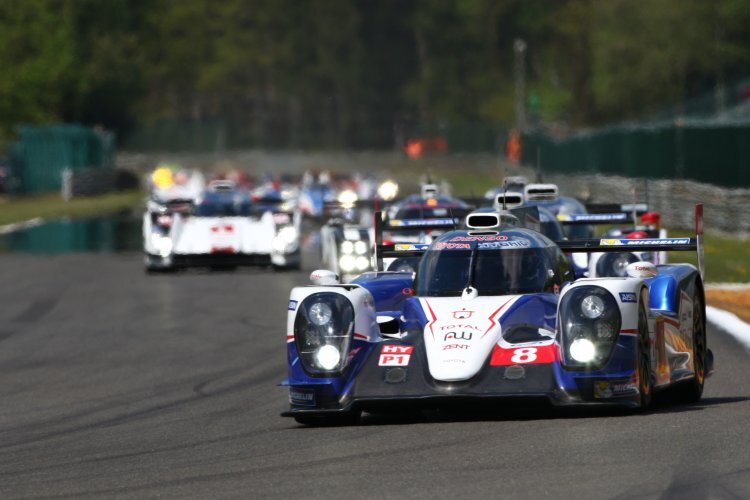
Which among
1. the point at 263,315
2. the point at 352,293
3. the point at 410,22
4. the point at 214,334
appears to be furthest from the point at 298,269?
the point at 410,22

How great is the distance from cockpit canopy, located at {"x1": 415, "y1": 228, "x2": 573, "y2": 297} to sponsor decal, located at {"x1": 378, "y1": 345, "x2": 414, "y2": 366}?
0.79 meters

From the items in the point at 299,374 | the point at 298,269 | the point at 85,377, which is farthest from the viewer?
the point at 298,269

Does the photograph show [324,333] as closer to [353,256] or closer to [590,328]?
[590,328]

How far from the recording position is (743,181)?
32.2m

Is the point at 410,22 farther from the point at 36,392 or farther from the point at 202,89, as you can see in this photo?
the point at 36,392

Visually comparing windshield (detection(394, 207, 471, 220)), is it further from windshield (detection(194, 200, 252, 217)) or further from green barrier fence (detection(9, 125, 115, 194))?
green barrier fence (detection(9, 125, 115, 194))

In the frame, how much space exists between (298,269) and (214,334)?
9.95m

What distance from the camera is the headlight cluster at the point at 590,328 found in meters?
10.4

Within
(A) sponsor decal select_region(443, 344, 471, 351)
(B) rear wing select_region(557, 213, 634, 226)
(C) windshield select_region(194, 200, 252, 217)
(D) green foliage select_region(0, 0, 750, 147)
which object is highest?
(D) green foliage select_region(0, 0, 750, 147)

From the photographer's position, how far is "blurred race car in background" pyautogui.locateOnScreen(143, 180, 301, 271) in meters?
28.3

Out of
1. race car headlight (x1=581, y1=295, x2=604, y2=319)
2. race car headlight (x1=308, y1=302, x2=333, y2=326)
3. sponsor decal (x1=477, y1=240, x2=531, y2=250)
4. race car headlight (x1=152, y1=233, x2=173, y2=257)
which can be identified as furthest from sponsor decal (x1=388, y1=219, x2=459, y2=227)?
race car headlight (x1=152, y1=233, x2=173, y2=257)

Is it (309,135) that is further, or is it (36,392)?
(309,135)

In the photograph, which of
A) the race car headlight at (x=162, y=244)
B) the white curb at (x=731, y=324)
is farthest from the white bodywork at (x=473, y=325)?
the race car headlight at (x=162, y=244)

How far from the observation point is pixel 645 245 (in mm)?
12344
